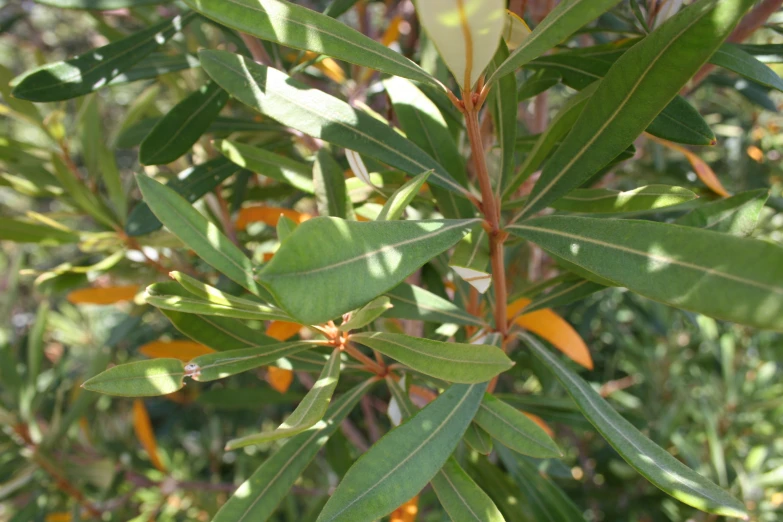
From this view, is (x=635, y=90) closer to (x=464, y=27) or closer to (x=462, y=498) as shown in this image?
(x=464, y=27)

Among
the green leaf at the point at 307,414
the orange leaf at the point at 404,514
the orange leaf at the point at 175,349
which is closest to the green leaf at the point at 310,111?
the green leaf at the point at 307,414

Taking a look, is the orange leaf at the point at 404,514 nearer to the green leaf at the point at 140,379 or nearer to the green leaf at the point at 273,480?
the green leaf at the point at 273,480

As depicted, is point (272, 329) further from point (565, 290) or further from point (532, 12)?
point (532, 12)

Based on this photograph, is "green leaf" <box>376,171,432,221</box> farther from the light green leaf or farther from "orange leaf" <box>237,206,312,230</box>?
"orange leaf" <box>237,206,312,230</box>

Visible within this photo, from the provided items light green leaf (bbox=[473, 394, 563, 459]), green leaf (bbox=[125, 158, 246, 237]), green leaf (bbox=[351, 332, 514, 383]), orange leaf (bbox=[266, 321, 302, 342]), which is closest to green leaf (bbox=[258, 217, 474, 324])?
green leaf (bbox=[351, 332, 514, 383])

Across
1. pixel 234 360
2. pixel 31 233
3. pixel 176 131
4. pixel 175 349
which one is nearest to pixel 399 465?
pixel 234 360

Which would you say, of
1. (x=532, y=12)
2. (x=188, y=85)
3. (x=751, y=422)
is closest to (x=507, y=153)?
(x=532, y=12)

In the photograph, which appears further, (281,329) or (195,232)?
(281,329)
